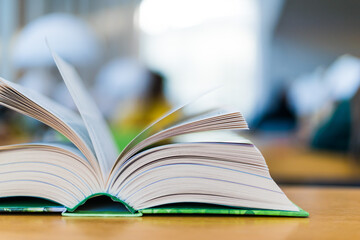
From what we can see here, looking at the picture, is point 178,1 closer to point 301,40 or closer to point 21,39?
point 301,40

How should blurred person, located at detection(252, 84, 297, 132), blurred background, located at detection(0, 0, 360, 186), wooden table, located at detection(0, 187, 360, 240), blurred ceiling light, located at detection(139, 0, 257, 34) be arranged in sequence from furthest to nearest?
1. blurred ceiling light, located at detection(139, 0, 257, 34)
2. blurred person, located at detection(252, 84, 297, 132)
3. blurred background, located at detection(0, 0, 360, 186)
4. wooden table, located at detection(0, 187, 360, 240)

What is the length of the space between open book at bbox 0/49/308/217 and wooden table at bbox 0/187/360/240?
2cm

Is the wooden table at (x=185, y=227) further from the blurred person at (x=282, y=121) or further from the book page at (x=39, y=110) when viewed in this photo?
the blurred person at (x=282, y=121)

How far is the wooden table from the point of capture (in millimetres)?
396

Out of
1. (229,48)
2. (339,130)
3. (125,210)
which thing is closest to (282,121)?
(229,48)

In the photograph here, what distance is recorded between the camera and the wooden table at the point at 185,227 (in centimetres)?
40

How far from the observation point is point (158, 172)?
474 mm

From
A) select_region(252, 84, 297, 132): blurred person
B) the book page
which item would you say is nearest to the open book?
the book page

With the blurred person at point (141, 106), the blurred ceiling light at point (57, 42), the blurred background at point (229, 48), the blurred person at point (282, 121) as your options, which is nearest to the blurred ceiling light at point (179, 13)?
the blurred background at point (229, 48)

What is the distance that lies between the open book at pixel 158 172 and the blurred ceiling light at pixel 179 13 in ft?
19.9

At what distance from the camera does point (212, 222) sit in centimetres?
45

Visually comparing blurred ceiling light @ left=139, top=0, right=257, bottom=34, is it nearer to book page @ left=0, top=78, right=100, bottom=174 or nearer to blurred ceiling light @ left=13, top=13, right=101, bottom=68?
blurred ceiling light @ left=13, top=13, right=101, bottom=68

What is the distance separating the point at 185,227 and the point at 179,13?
625 centimetres

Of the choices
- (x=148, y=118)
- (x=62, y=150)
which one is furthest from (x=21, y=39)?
(x=62, y=150)
